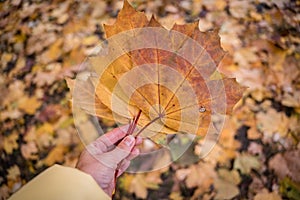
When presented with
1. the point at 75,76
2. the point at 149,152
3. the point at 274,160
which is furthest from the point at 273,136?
the point at 75,76

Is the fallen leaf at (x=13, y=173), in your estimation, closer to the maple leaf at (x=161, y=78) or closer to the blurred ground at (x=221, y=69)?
the blurred ground at (x=221, y=69)

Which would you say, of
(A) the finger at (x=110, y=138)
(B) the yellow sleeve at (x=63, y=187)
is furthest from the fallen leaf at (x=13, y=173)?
(B) the yellow sleeve at (x=63, y=187)

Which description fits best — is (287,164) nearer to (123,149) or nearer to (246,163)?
(246,163)

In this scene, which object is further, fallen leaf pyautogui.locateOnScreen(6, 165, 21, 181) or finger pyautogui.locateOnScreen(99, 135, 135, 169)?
fallen leaf pyautogui.locateOnScreen(6, 165, 21, 181)

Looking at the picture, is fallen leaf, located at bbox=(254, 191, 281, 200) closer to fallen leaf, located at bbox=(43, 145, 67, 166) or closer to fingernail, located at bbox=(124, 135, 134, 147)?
fingernail, located at bbox=(124, 135, 134, 147)

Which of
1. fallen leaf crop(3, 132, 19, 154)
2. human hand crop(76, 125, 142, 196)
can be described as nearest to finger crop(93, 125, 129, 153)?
human hand crop(76, 125, 142, 196)

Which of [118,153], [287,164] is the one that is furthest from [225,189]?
[118,153]
